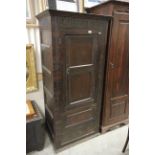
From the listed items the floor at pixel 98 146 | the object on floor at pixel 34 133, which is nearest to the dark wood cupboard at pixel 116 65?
the floor at pixel 98 146

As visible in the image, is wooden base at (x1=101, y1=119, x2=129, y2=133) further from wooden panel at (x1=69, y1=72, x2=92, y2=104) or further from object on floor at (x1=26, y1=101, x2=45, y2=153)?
object on floor at (x1=26, y1=101, x2=45, y2=153)

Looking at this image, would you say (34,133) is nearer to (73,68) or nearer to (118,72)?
(73,68)

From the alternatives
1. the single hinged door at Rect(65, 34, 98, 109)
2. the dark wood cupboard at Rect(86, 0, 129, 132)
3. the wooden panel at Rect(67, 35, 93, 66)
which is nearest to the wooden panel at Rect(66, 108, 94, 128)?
the single hinged door at Rect(65, 34, 98, 109)

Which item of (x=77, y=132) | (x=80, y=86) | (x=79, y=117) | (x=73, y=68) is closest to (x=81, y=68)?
(x=73, y=68)

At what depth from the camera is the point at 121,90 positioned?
2.09m

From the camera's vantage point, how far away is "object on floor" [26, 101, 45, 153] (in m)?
1.71

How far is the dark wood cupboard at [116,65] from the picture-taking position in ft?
5.67

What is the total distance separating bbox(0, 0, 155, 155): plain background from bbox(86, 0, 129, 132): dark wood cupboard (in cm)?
117
